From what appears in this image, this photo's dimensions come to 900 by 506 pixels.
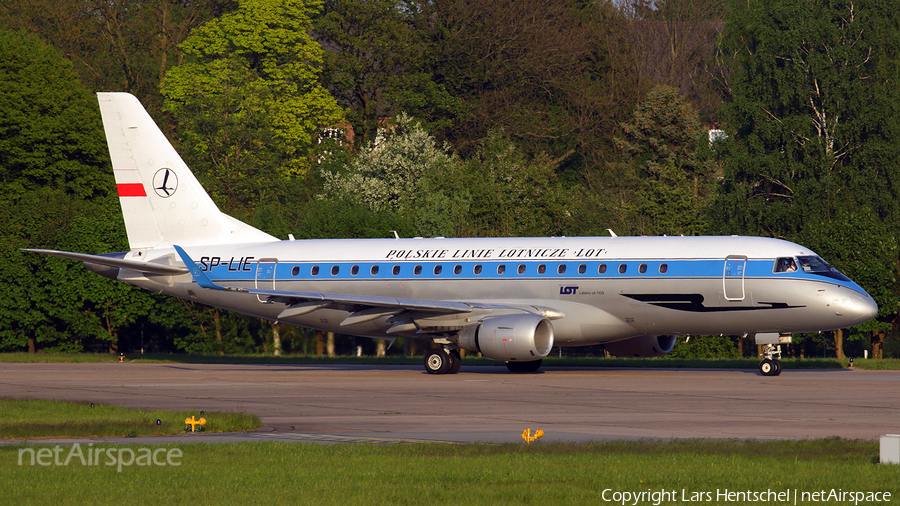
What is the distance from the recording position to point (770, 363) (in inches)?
1292

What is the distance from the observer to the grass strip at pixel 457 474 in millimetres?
13141

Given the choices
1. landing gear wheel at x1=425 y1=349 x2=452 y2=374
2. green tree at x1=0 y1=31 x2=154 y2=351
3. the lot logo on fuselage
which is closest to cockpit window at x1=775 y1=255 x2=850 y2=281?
landing gear wheel at x1=425 y1=349 x2=452 y2=374

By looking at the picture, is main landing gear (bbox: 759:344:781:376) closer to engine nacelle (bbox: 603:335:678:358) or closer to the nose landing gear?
the nose landing gear

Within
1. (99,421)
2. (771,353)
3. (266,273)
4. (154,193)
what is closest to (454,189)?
(154,193)

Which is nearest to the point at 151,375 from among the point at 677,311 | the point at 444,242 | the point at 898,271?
the point at 444,242

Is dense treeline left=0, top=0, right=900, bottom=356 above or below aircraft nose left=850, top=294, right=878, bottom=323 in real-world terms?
above

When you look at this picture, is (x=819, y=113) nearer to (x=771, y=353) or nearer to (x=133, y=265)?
(x=771, y=353)

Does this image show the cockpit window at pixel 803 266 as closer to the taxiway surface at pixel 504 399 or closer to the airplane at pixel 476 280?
the airplane at pixel 476 280

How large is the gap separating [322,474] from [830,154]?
55.8m

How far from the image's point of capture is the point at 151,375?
3556 centimetres

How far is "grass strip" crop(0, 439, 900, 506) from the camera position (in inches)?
517

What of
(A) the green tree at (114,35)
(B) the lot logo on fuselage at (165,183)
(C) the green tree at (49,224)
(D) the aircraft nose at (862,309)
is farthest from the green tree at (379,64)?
(D) the aircraft nose at (862,309)

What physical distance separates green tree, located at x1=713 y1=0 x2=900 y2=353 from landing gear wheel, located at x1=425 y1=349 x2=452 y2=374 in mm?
29598

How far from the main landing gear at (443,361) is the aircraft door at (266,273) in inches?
250
